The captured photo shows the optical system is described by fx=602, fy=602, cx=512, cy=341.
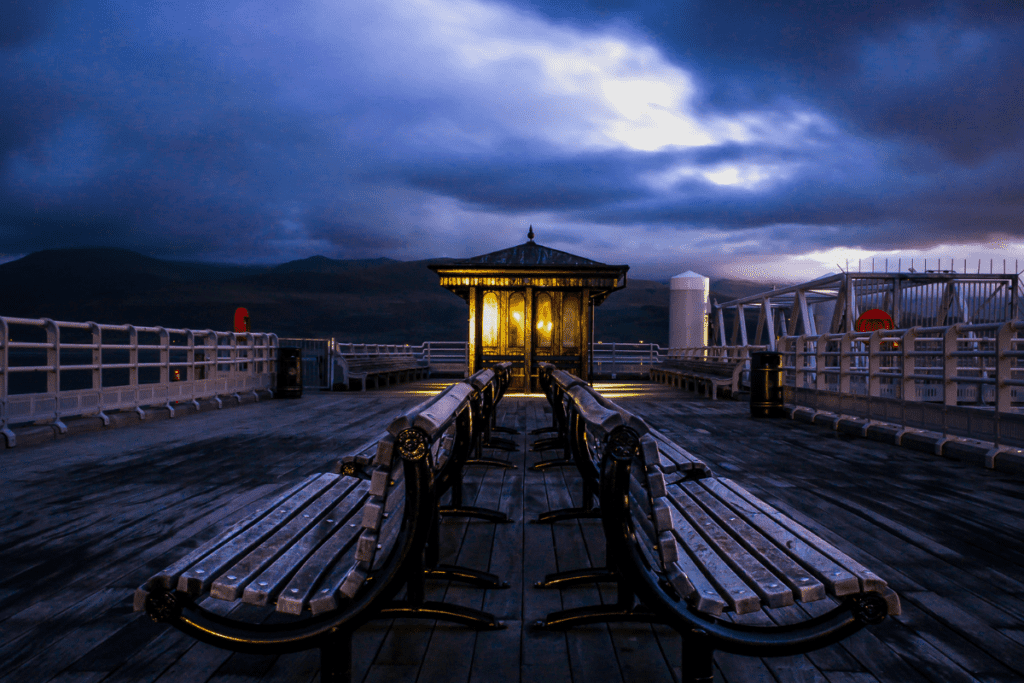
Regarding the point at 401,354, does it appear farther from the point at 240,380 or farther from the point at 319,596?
the point at 319,596

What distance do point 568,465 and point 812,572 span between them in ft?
15.4

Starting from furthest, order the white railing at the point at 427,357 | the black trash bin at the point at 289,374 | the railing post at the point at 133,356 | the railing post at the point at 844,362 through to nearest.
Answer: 1. the white railing at the point at 427,357
2. the black trash bin at the point at 289,374
3. the railing post at the point at 844,362
4. the railing post at the point at 133,356

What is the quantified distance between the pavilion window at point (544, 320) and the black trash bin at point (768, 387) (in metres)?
7.09

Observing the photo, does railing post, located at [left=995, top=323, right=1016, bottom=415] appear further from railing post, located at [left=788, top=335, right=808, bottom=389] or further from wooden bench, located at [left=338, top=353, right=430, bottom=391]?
wooden bench, located at [left=338, top=353, right=430, bottom=391]

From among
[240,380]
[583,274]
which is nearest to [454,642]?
[240,380]

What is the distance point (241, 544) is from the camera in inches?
80.6

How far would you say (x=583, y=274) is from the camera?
16828 mm

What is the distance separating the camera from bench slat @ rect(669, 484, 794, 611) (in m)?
1.74

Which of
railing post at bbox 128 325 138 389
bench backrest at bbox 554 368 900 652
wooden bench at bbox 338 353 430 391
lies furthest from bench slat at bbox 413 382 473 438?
wooden bench at bbox 338 353 430 391

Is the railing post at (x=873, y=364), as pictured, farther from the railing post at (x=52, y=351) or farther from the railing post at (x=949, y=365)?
the railing post at (x=52, y=351)

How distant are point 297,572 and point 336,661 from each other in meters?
0.33

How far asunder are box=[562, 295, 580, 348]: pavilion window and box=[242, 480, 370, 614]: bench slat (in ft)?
49.7

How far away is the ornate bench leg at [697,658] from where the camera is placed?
6.14 ft

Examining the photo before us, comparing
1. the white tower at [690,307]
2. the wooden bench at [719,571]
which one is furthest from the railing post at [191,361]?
the white tower at [690,307]
